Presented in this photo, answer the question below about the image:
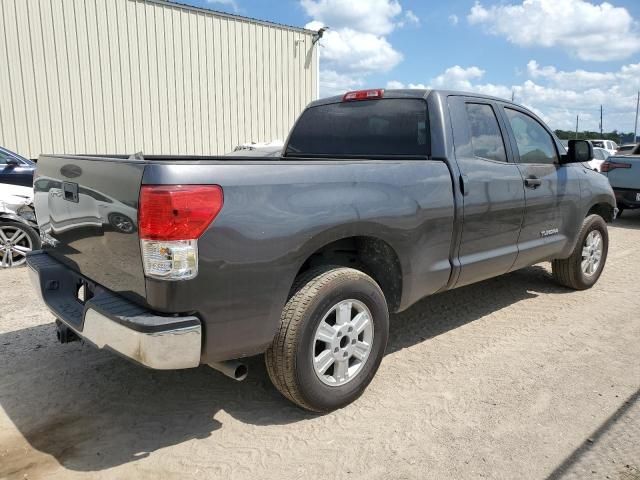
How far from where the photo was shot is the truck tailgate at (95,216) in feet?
7.97

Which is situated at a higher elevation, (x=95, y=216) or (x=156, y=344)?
(x=95, y=216)

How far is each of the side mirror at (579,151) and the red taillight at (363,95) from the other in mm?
1910

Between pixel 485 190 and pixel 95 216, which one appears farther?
pixel 485 190

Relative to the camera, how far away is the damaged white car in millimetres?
6148

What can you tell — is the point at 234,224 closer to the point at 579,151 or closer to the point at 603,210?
the point at 579,151

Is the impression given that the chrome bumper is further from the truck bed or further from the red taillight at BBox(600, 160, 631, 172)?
the red taillight at BBox(600, 160, 631, 172)

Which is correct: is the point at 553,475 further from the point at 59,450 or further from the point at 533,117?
the point at 533,117

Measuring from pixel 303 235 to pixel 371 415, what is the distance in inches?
45.5

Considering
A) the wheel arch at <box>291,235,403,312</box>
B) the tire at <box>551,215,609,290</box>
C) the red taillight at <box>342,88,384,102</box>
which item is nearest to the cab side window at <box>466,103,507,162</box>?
the red taillight at <box>342,88,384,102</box>

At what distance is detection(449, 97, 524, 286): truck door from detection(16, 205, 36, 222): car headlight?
17.1 ft

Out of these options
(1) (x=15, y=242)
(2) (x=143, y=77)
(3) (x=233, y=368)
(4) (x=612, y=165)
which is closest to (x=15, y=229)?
(1) (x=15, y=242)

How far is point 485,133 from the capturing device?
4.12m

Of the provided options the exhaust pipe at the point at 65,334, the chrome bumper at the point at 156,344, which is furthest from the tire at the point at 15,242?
the chrome bumper at the point at 156,344

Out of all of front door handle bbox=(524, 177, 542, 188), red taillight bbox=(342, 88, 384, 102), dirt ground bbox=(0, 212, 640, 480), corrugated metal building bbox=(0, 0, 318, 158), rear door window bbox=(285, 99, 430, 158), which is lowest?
dirt ground bbox=(0, 212, 640, 480)
